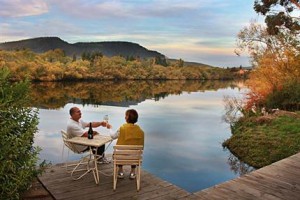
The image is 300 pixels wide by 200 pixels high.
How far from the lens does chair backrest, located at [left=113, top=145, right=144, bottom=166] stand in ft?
18.9

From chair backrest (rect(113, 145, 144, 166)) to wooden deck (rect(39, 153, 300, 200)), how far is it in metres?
0.58

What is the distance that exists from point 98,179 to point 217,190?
2240 millimetres

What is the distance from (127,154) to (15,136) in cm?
214

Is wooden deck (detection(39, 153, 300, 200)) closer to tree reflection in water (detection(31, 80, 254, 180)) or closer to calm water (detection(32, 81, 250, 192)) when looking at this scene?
calm water (detection(32, 81, 250, 192))

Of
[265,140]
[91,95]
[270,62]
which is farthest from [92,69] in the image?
[265,140]

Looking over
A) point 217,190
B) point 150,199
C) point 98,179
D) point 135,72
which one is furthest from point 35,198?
point 135,72

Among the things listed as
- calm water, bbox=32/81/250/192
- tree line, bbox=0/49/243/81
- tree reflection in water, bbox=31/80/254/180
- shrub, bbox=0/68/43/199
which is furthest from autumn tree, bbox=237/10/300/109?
tree line, bbox=0/49/243/81

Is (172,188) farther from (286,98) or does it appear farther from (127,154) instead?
(286,98)

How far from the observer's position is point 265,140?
12516 millimetres

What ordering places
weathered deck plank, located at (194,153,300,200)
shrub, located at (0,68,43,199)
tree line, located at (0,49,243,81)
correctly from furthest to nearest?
tree line, located at (0,49,243,81) < weathered deck plank, located at (194,153,300,200) < shrub, located at (0,68,43,199)

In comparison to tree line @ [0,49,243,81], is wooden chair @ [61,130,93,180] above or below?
below

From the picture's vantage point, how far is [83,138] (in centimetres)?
662

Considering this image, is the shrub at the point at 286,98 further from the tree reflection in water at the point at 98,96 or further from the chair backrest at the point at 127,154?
the chair backrest at the point at 127,154

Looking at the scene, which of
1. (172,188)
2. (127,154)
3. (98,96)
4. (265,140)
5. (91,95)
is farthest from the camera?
(91,95)
